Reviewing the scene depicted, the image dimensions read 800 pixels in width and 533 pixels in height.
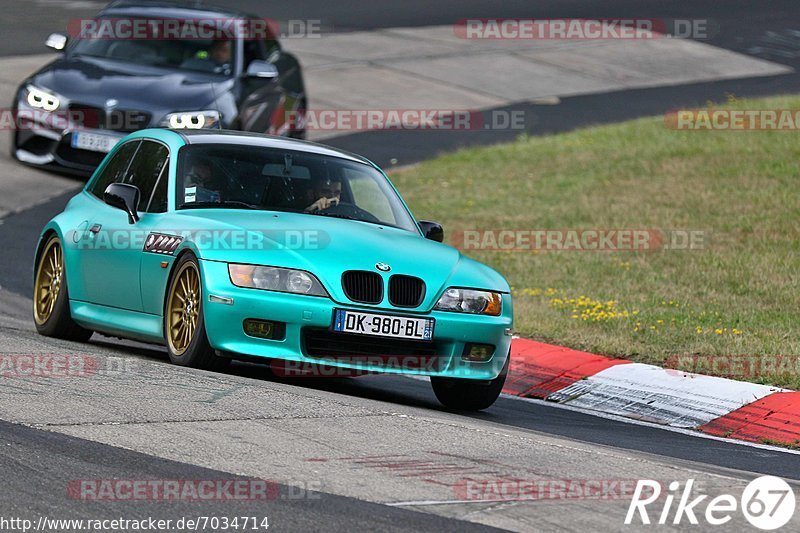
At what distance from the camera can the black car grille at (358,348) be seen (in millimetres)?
8234

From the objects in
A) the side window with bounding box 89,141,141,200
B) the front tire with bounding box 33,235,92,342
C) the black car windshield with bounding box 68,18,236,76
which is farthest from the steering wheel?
the black car windshield with bounding box 68,18,236,76

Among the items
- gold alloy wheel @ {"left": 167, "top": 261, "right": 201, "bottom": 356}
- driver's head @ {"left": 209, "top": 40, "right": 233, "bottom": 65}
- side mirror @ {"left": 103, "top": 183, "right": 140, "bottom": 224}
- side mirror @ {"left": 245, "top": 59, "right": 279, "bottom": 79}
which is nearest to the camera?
gold alloy wheel @ {"left": 167, "top": 261, "right": 201, "bottom": 356}

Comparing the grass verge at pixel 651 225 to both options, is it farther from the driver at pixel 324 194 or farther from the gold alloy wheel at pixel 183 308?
the gold alloy wheel at pixel 183 308

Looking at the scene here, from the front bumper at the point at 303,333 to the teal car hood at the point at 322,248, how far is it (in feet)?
0.42

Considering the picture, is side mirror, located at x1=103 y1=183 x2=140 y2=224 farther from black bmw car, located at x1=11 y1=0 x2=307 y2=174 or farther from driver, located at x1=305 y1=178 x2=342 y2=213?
black bmw car, located at x1=11 y1=0 x2=307 y2=174

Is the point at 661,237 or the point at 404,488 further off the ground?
the point at 404,488

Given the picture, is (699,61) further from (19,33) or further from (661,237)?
(661,237)

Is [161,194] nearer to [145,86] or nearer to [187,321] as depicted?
[187,321]

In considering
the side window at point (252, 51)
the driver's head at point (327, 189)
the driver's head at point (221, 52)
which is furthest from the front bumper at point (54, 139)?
the driver's head at point (327, 189)

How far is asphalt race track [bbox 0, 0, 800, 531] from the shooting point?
560cm

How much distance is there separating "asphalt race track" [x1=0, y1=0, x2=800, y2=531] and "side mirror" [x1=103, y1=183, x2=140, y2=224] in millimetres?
861

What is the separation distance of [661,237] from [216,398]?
26.9ft

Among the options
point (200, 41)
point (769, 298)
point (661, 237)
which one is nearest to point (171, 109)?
point (200, 41)

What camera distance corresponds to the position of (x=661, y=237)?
48.6ft
